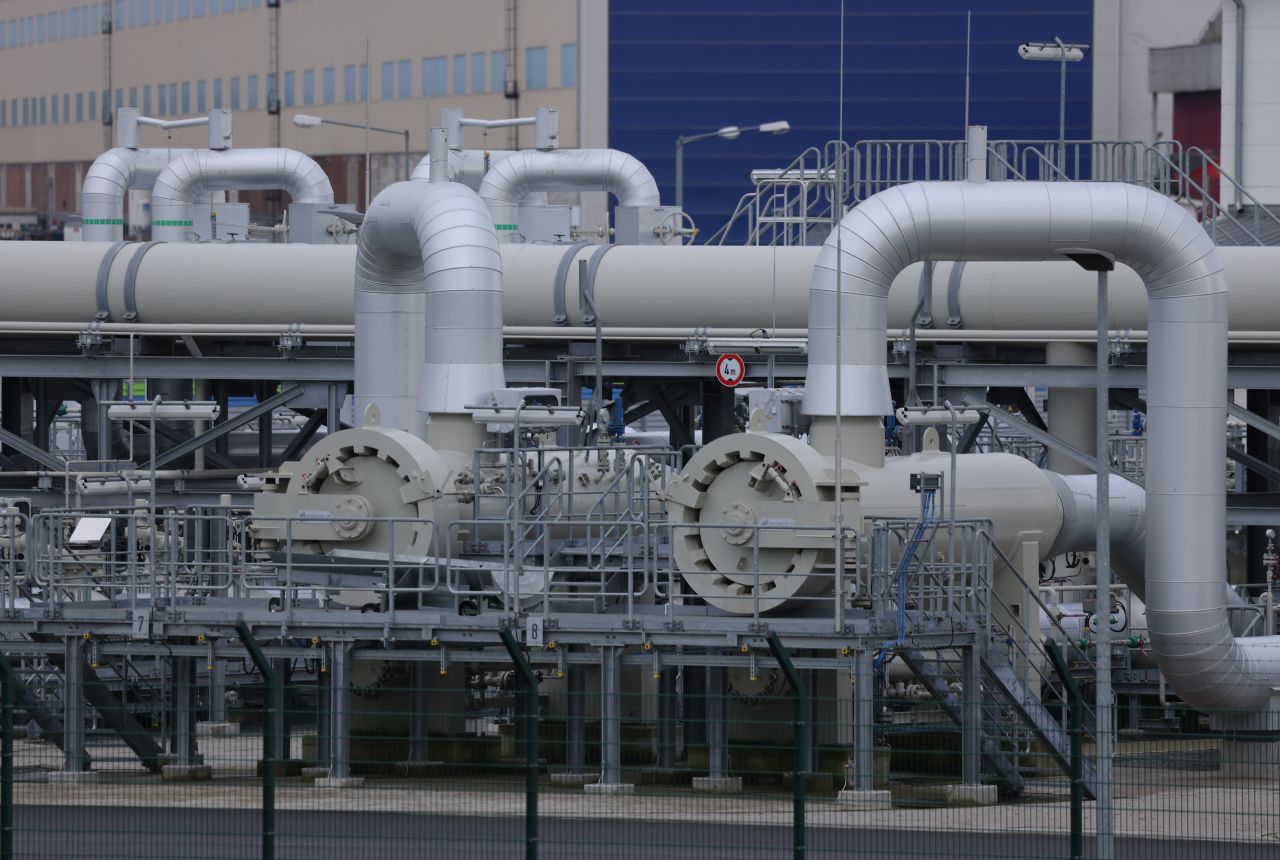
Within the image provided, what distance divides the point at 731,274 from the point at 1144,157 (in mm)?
5516

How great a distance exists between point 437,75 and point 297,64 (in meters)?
6.42

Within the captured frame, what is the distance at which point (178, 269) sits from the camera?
3331cm

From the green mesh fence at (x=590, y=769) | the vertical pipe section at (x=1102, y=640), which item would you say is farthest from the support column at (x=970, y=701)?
the vertical pipe section at (x=1102, y=640)

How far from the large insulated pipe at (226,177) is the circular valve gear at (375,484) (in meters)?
18.8

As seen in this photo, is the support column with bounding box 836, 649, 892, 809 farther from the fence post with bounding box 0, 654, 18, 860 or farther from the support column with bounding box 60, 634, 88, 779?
the fence post with bounding box 0, 654, 18, 860

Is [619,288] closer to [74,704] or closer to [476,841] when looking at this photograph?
[74,704]

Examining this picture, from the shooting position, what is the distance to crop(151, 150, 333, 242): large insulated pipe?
4269 cm

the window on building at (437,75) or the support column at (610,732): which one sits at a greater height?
the window on building at (437,75)

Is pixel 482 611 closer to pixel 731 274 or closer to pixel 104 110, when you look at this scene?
pixel 731 274

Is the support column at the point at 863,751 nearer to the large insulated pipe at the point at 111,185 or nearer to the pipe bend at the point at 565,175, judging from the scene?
the pipe bend at the point at 565,175

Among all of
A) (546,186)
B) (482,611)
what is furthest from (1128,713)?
(546,186)

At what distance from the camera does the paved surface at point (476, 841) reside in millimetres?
16469

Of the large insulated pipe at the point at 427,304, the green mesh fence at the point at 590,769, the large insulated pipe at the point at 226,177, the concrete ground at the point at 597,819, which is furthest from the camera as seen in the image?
the large insulated pipe at the point at 226,177

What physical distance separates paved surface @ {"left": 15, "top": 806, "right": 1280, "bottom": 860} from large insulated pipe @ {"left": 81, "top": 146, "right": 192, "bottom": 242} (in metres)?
25.6
